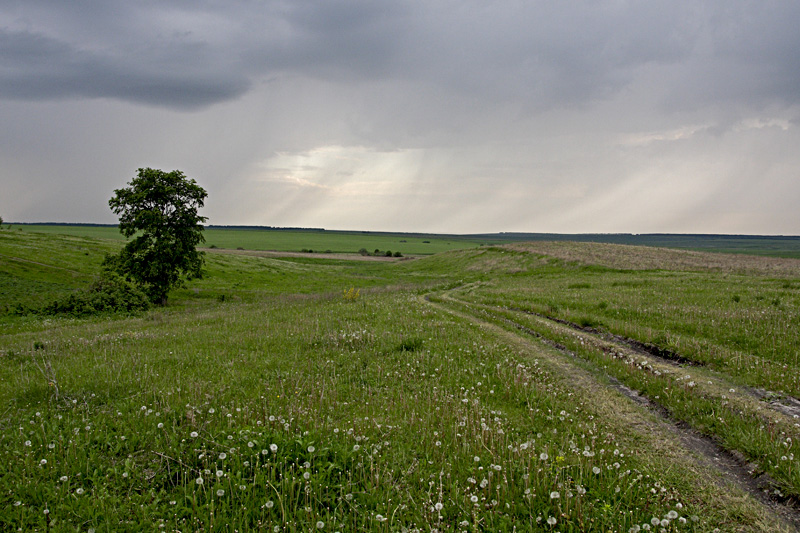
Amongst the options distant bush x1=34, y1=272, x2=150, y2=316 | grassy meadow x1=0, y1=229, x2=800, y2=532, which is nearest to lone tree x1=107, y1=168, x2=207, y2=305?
distant bush x1=34, y1=272, x2=150, y2=316

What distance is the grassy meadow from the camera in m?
5.58

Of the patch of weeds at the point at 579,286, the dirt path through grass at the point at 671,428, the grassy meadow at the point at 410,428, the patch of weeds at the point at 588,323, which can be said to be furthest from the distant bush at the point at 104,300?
the patch of weeds at the point at 579,286

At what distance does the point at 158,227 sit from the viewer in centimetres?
3800

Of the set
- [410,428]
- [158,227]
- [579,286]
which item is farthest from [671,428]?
[158,227]

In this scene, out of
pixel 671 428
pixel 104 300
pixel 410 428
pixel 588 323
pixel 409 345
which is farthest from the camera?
pixel 104 300

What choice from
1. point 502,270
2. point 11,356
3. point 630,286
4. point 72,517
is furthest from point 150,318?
point 502,270

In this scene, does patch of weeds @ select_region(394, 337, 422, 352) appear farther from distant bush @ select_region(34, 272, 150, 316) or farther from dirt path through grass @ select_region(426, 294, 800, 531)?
distant bush @ select_region(34, 272, 150, 316)

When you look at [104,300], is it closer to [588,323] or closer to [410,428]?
[588,323]

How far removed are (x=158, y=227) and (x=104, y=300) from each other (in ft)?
24.8

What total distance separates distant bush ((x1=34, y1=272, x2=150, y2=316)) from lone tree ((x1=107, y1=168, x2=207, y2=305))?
1.26 meters

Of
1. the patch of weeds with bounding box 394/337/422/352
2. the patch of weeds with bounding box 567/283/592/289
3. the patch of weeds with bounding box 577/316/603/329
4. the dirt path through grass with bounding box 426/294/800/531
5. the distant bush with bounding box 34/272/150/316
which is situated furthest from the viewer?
the distant bush with bounding box 34/272/150/316

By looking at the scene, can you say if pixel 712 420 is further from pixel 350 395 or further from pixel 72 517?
pixel 72 517

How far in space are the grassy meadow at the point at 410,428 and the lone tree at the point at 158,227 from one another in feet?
70.8

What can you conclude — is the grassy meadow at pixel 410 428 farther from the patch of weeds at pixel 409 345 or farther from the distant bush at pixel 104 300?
the distant bush at pixel 104 300
